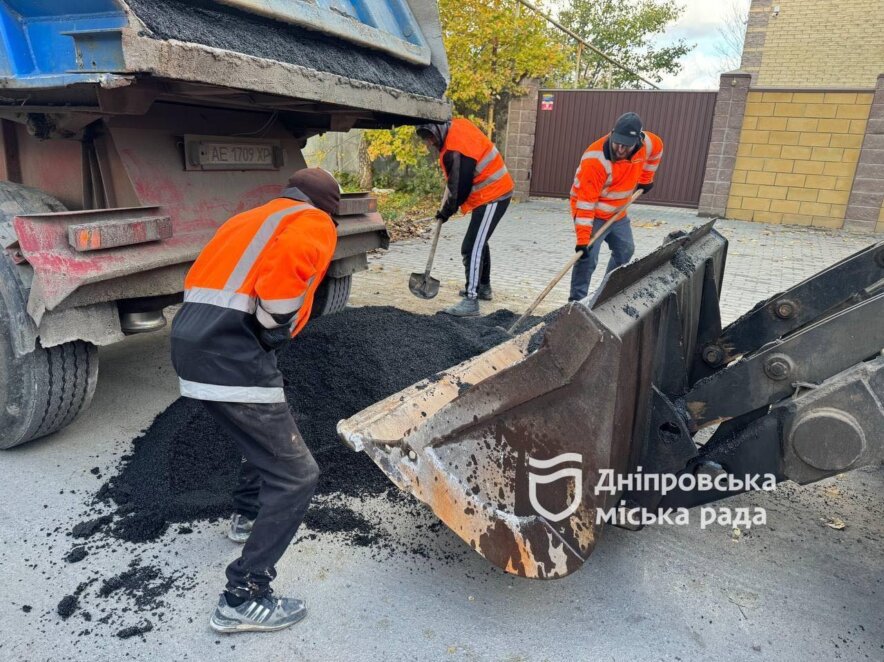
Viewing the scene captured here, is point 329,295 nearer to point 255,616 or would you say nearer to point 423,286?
point 423,286

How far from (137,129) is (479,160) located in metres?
2.84

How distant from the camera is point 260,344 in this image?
1.94 metres

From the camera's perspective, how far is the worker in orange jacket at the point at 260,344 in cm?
183

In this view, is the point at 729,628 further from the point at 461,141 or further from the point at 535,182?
the point at 535,182

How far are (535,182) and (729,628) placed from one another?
1124 cm

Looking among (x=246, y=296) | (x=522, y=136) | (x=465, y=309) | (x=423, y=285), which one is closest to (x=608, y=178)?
(x=465, y=309)

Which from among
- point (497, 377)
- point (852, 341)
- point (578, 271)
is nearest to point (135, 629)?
point (497, 377)

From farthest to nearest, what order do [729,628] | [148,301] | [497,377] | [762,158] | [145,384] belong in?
[762,158] < [145,384] < [148,301] < [729,628] < [497,377]

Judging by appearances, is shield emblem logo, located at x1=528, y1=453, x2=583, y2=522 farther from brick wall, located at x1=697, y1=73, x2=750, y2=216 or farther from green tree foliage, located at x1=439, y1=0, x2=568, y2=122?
brick wall, located at x1=697, y1=73, x2=750, y2=216

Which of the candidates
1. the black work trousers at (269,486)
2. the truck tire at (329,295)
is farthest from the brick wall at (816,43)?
the black work trousers at (269,486)

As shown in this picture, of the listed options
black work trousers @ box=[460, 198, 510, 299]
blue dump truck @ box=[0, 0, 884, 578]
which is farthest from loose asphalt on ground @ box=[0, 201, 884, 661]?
black work trousers @ box=[460, 198, 510, 299]

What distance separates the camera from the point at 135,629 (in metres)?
1.99

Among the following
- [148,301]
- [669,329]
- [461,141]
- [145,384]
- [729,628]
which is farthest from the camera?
[461,141]

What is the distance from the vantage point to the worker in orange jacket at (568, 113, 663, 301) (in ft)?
15.2
